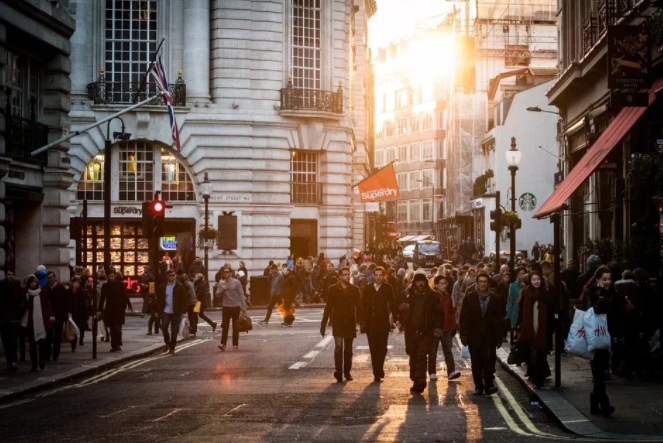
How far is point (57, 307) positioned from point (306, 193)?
27.8 m

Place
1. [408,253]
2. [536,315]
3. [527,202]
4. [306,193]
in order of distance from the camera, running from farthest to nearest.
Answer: [408,253] → [527,202] → [306,193] → [536,315]

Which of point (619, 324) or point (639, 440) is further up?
point (619, 324)

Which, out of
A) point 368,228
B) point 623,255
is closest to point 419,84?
point 368,228

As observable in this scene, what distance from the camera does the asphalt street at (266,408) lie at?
43.1 feet

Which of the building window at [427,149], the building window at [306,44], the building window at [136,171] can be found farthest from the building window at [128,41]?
the building window at [427,149]

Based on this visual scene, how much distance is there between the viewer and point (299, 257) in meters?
51.0

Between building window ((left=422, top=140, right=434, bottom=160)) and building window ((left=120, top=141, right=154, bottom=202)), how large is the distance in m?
83.4

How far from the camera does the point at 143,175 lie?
159 ft

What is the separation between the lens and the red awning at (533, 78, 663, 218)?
866 inches

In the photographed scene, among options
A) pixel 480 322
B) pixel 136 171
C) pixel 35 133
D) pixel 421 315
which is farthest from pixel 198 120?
pixel 480 322

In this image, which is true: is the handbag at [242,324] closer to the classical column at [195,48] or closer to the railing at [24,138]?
the railing at [24,138]

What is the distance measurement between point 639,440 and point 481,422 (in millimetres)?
2263

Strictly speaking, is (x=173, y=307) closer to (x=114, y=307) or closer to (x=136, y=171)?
(x=114, y=307)

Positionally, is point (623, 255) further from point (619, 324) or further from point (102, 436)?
point (102, 436)
